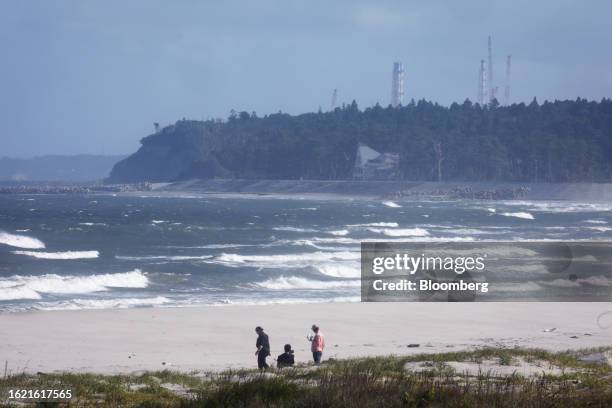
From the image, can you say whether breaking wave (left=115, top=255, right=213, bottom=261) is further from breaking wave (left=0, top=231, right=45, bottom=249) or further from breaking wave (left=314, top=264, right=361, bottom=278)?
breaking wave (left=0, top=231, right=45, bottom=249)

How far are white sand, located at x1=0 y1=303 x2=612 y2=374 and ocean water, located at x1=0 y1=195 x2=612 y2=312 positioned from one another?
3114 mm

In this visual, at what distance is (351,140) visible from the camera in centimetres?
17875

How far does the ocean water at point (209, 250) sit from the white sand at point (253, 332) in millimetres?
3114

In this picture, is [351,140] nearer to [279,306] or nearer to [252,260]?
[252,260]

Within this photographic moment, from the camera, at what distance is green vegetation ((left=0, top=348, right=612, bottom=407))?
31.1 ft

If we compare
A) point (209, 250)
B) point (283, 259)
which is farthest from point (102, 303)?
point (209, 250)

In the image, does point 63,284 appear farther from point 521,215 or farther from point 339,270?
point 521,215

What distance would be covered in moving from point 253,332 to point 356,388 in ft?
41.1

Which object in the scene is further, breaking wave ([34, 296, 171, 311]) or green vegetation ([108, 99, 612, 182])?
green vegetation ([108, 99, 612, 182])

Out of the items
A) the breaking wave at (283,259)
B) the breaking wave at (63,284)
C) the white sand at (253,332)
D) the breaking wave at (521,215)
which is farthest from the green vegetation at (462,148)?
the white sand at (253,332)

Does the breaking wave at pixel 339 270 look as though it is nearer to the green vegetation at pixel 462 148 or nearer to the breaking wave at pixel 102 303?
the breaking wave at pixel 102 303

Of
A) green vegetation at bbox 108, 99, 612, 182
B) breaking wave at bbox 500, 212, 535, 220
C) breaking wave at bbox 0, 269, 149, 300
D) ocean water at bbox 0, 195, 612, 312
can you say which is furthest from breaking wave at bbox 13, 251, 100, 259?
green vegetation at bbox 108, 99, 612, 182

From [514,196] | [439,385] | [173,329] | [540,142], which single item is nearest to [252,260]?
[173,329]

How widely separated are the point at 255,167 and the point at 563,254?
459ft
